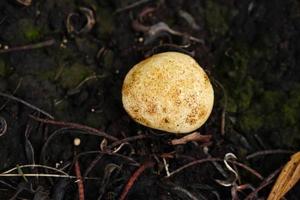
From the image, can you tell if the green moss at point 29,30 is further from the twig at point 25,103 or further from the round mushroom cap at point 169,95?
the round mushroom cap at point 169,95

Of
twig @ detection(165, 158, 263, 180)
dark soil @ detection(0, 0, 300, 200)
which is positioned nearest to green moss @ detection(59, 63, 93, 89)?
dark soil @ detection(0, 0, 300, 200)

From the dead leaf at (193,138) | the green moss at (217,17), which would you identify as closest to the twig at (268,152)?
the dead leaf at (193,138)

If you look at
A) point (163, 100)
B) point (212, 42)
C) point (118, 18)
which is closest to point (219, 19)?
point (212, 42)

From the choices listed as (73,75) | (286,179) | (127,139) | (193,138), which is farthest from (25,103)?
(286,179)

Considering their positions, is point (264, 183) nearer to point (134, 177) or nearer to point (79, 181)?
point (134, 177)

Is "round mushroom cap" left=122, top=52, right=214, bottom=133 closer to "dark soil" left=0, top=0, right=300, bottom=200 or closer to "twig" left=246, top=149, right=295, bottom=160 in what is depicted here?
"dark soil" left=0, top=0, right=300, bottom=200

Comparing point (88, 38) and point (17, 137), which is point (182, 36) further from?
point (17, 137)
